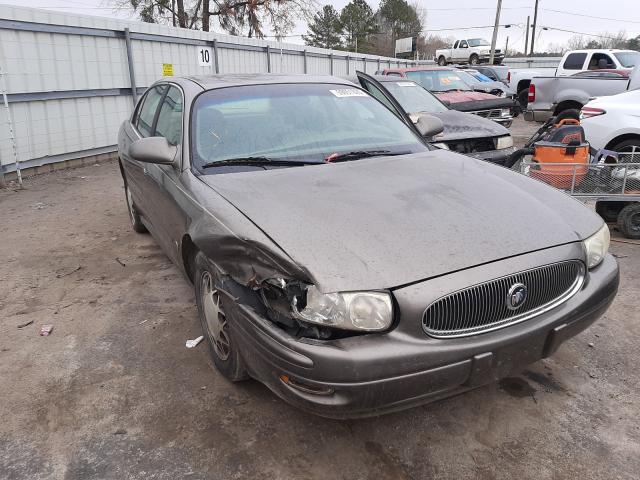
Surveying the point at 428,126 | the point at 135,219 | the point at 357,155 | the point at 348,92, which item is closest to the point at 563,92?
the point at 428,126

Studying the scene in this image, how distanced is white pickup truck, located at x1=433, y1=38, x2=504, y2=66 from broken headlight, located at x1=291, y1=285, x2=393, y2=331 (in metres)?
37.5

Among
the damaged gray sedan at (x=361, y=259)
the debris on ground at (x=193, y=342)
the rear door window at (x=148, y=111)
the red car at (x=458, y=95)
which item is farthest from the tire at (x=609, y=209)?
the rear door window at (x=148, y=111)

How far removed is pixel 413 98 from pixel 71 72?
6.04 metres

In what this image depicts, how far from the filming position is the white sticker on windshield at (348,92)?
373cm

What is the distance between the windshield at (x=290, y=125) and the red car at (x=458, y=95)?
584 cm

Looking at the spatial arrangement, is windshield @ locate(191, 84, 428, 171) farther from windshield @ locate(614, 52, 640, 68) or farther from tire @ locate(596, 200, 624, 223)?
windshield @ locate(614, 52, 640, 68)

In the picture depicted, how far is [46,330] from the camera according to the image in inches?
137

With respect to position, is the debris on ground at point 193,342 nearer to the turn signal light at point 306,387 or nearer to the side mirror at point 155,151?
the side mirror at point 155,151

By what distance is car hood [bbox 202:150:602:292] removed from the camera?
79.8 inches

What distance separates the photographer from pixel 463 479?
2139 millimetres

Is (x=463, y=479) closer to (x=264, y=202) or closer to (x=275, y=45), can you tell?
(x=264, y=202)

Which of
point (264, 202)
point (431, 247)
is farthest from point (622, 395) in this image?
point (264, 202)

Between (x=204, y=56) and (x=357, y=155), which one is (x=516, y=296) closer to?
(x=357, y=155)

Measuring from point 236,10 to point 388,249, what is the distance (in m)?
27.9
